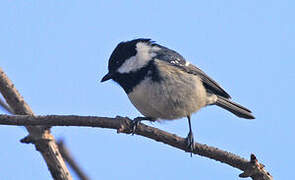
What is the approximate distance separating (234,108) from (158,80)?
142 cm

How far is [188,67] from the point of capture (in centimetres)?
476

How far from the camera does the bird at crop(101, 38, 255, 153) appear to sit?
164 inches

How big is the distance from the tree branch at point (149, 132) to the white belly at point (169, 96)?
81 centimetres

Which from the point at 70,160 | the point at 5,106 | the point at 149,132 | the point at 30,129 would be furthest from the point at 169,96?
the point at 5,106

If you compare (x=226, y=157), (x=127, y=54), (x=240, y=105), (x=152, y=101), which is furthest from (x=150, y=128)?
(x=240, y=105)

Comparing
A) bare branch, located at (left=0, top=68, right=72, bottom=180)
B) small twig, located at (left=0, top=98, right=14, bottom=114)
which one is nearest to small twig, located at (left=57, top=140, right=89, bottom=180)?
bare branch, located at (left=0, top=68, right=72, bottom=180)

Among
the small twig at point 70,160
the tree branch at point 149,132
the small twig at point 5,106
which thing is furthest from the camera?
the small twig at point 5,106

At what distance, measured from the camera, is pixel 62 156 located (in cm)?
370

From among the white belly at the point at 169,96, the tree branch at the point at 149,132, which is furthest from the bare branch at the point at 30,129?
the white belly at the point at 169,96

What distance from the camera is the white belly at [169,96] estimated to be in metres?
4.12

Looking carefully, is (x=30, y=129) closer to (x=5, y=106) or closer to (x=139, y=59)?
(x=5, y=106)

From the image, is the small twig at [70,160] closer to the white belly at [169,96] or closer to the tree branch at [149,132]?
the tree branch at [149,132]

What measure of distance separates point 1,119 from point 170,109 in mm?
1805

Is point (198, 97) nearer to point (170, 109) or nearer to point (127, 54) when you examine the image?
point (170, 109)
